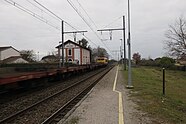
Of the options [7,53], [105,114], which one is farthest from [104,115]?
[7,53]

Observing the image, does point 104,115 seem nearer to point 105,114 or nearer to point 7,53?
point 105,114

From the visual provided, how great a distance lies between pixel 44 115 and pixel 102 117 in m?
2.03

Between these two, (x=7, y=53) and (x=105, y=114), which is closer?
(x=105, y=114)

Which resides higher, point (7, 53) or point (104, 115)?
point (7, 53)

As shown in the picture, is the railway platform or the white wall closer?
the railway platform

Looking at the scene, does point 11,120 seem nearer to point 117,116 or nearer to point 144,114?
point 117,116

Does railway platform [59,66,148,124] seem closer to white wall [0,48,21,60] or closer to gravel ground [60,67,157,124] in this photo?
gravel ground [60,67,157,124]

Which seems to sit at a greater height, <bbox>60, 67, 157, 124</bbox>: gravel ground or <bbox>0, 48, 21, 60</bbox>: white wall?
<bbox>0, 48, 21, 60</bbox>: white wall

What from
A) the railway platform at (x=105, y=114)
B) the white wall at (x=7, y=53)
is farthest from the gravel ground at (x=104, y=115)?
the white wall at (x=7, y=53)

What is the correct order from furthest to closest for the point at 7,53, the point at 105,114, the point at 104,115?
the point at 7,53, the point at 105,114, the point at 104,115

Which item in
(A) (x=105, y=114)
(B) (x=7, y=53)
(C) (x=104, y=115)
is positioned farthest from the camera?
(B) (x=7, y=53)

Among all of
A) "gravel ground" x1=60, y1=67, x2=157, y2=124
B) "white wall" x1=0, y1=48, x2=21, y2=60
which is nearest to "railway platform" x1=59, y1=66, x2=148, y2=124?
"gravel ground" x1=60, y1=67, x2=157, y2=124

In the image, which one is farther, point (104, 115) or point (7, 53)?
point (7, 53)

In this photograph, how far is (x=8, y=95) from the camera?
13289mm
